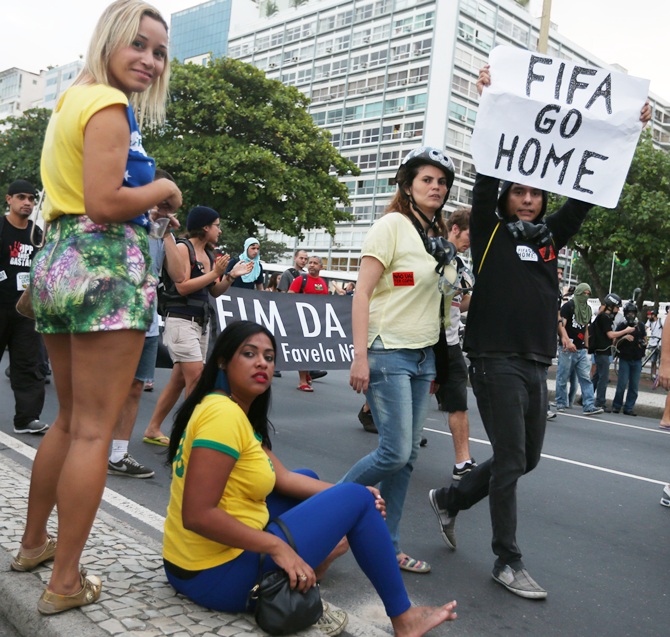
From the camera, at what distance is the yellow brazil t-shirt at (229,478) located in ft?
8.46

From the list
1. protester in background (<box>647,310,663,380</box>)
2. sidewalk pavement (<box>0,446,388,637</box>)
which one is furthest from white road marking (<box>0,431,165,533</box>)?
protester in background (<box>647,310,663,380</box>)

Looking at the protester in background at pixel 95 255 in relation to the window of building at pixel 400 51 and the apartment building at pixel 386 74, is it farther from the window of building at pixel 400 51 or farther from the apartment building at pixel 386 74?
the window of building at pixel 400 51

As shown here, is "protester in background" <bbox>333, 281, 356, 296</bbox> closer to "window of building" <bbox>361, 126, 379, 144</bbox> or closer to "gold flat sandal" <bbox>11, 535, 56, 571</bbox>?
"gold flat sandal" <bbox>11, 535, 56, 571</bbox>

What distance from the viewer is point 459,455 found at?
19.3 ft

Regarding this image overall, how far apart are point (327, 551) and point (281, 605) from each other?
29cm

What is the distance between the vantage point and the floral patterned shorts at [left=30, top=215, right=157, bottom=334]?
244cm

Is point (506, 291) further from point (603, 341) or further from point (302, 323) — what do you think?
point (603, 341)

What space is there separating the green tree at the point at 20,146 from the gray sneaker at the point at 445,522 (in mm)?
53910

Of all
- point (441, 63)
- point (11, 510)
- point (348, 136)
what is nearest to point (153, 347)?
point (11, 510)

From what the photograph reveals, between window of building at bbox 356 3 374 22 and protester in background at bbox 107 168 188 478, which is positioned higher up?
window of building at bbox 356 3 374 22

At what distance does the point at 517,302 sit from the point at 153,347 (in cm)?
333

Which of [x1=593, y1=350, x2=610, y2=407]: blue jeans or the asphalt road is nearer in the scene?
the asphalt road

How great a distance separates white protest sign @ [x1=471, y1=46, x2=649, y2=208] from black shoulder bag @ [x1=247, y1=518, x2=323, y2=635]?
83.3 inches

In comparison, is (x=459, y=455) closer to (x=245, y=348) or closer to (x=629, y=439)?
(x=245, y=348)
